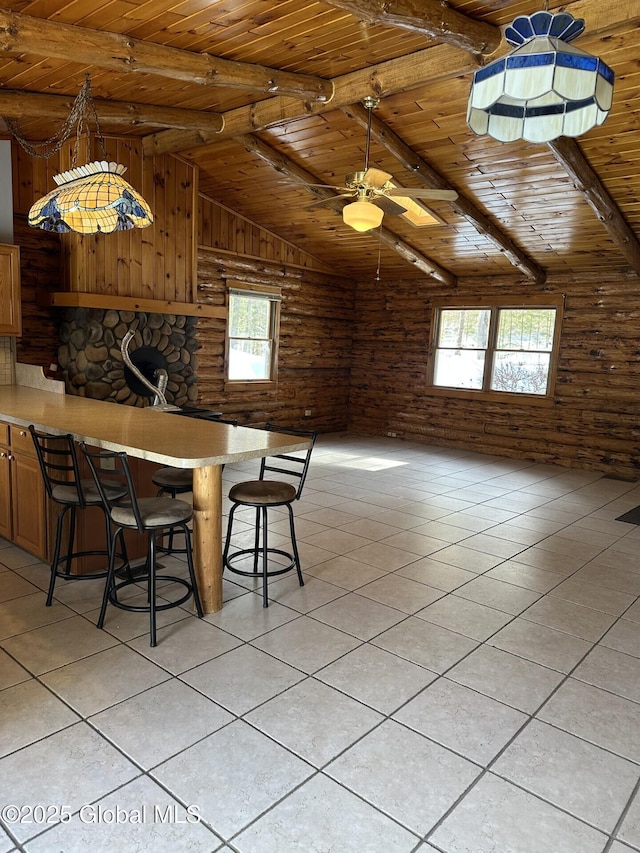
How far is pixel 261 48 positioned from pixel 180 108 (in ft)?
4.48

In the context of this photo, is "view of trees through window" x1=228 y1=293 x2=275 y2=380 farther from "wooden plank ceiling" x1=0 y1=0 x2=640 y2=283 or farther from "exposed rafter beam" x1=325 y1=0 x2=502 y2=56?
"exposed rafter beam" x1=325 y1=0 x2=502 y2=56

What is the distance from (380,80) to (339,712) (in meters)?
4.34

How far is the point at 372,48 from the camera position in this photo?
168 inches

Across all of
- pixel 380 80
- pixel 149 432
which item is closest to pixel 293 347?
pixel 380 80

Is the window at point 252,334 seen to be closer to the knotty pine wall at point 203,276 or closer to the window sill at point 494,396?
the knotty pine wall at point 203,276

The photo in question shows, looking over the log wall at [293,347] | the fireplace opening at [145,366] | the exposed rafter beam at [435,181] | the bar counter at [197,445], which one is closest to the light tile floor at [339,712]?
the bar counter at [197,445]

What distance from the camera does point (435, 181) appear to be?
584 cm

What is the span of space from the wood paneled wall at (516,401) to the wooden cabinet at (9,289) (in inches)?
238

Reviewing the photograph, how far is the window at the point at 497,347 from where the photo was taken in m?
8.16

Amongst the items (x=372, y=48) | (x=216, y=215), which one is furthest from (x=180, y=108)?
(x=216, y=215)

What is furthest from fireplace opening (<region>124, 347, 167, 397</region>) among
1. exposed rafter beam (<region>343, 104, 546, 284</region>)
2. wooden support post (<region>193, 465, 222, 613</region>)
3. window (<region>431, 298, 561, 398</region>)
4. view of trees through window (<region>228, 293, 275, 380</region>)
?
window (<region>431, 298, 561, 398</region>)

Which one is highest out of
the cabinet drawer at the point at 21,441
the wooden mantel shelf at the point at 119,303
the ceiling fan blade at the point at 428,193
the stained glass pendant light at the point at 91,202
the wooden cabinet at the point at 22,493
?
the ceiling fan blade at the point at 428,193

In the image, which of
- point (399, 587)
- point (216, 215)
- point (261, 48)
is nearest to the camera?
point (399, 587)

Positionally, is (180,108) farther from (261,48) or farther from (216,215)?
(216,215)
